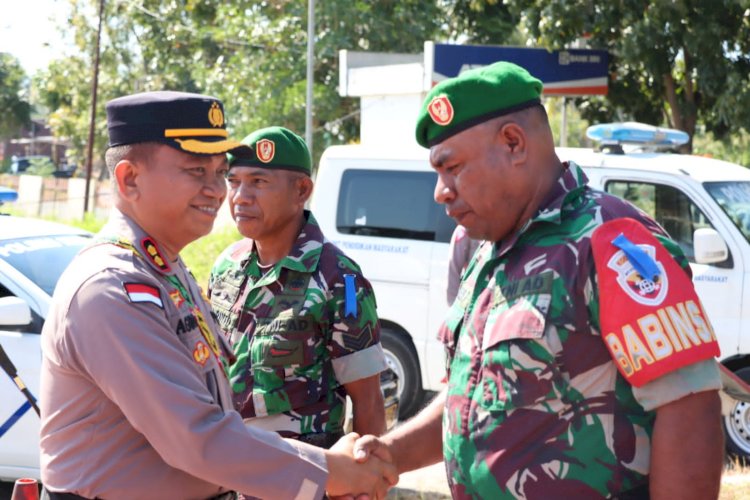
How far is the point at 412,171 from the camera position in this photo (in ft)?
26.4

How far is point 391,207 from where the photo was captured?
817cm

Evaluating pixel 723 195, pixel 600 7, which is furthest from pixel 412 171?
pixel 600 7

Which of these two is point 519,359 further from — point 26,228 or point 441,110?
point 26,228

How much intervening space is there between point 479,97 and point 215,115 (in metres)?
0.72

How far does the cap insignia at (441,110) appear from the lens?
7.86 feet

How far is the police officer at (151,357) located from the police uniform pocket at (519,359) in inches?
22.6

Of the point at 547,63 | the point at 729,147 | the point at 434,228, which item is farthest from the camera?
the point at 729,147

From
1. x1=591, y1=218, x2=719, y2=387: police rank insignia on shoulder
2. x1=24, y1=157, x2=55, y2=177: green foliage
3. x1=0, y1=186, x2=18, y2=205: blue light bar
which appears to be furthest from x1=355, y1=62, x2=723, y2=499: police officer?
x1=24, y1=157, x2=55, y2=177: green foliage

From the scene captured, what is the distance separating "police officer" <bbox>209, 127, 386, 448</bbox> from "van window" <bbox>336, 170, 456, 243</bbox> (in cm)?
406

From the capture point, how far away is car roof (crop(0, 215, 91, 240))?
619 cm

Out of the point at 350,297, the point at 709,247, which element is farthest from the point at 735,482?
the point at 350,297

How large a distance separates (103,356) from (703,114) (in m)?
11.4

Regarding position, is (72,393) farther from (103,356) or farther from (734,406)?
(734,406)

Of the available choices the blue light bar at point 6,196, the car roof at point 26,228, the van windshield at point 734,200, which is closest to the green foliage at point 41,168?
the blue light bar at point 6,196
